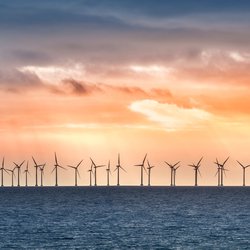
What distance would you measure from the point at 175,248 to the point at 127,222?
4673 cm

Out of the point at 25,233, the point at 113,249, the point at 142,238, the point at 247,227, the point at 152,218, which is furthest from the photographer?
the point at 152,218

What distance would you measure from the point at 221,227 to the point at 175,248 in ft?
117

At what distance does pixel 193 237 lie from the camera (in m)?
109

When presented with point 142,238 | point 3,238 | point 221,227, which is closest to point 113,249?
point 142,238

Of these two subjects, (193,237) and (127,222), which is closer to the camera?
(193,237)

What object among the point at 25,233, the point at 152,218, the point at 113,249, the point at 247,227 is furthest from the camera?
the point at 152,218

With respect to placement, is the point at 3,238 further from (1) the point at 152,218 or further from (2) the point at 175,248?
(1) the point at 152,218

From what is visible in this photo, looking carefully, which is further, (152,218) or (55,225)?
(152,218)

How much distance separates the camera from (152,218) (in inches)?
5999

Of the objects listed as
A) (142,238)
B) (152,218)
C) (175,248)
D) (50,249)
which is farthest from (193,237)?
(152,218)

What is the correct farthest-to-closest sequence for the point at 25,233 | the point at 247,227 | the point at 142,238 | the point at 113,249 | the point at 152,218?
1. the point at 152,218
2. the point at 247,227
3. the point at 25,233
4. the point at 142,238
5. the point at 113,249

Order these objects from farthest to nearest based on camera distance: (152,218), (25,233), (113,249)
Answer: (152,218) < (25,233) < (113,249)

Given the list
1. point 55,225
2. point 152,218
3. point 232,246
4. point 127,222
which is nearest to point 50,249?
point 232,246

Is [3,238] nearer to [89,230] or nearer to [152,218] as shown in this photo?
[89,230]
